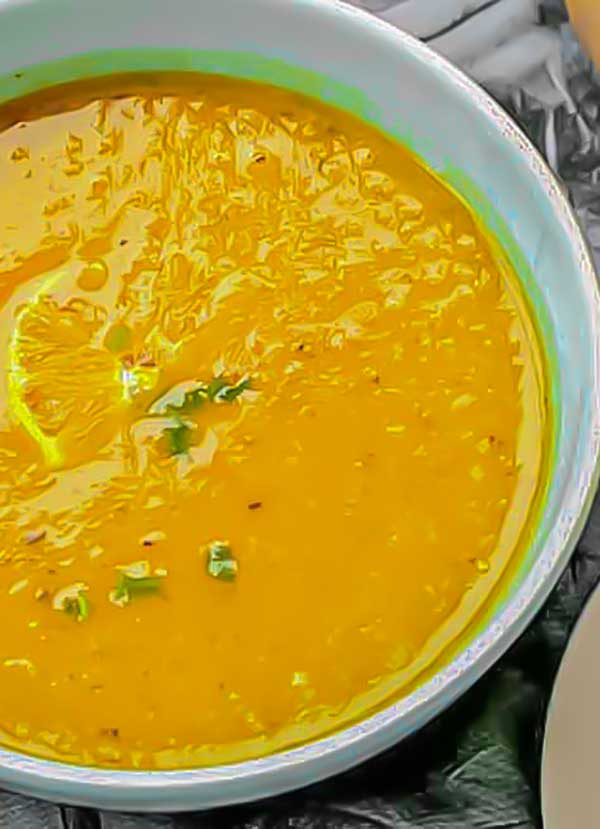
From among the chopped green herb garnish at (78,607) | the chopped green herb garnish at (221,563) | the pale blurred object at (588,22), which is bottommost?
the chopped green herb garnish at (78,607)

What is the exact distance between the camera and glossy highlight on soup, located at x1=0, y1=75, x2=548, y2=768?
0.95 m

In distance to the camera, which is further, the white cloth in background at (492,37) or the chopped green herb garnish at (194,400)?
the white cloth in background at (492,37)

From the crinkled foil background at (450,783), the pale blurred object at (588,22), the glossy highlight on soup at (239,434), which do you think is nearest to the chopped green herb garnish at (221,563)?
the glossy highlight on soup at (239,434)

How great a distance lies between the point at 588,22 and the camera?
120cm

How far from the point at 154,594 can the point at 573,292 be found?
323mm

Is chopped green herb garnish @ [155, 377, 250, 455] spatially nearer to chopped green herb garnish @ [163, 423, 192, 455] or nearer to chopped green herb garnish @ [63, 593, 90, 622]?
chopped green herb garnish @ [163, 423, 192, 455]

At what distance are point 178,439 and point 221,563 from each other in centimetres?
8

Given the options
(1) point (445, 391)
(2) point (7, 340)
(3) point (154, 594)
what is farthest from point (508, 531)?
(2) point (7, 340)

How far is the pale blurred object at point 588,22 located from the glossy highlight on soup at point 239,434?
0.65ft

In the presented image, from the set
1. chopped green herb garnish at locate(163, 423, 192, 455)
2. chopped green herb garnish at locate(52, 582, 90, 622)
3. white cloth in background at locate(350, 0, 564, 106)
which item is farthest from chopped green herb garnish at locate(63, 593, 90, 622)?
white cloth in background at locate(350, 0, 564, 106)

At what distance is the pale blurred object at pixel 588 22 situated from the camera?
3.89ft

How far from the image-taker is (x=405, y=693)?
3.12 ft

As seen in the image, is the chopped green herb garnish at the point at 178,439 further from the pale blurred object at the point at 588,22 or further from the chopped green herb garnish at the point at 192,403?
the pale blurred object at the point at 588,22

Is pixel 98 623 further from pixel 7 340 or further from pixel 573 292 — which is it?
pixel 573 292
